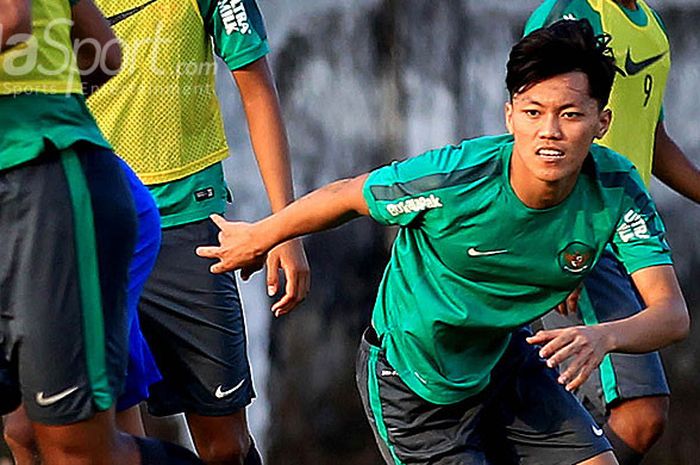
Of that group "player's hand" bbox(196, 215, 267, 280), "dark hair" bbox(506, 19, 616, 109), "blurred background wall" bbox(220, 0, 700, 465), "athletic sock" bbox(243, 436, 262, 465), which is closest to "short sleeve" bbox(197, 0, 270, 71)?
"player's hand" bbox(196, 215, 267, 280)

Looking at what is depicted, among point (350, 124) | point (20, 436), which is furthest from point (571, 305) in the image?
point (350, 124)

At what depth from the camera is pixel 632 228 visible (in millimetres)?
3725

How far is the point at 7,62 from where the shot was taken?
298 cm

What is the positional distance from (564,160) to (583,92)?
0.18m

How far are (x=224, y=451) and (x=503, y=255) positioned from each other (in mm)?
987

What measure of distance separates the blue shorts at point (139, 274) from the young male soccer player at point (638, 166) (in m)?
1.30

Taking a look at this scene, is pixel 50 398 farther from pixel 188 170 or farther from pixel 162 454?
pixel 188 170

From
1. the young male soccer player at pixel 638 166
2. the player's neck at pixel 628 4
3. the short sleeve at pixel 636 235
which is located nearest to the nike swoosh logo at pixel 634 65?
the young male soccer player at pixel 638 166

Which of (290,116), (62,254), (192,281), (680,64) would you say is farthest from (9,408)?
(680,64)

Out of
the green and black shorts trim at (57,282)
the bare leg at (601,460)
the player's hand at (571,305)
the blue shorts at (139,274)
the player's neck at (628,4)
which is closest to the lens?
the green and black shorts trim at (57,282)

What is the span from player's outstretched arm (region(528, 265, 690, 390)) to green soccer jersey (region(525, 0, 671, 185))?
1028 millimetres

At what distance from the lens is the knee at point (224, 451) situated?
4156 millimetres

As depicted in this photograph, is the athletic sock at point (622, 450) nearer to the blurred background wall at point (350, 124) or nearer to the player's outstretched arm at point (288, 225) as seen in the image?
the player's outstretched arm at point (288, 225)

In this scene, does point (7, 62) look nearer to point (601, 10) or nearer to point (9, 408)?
point (9, 408)
